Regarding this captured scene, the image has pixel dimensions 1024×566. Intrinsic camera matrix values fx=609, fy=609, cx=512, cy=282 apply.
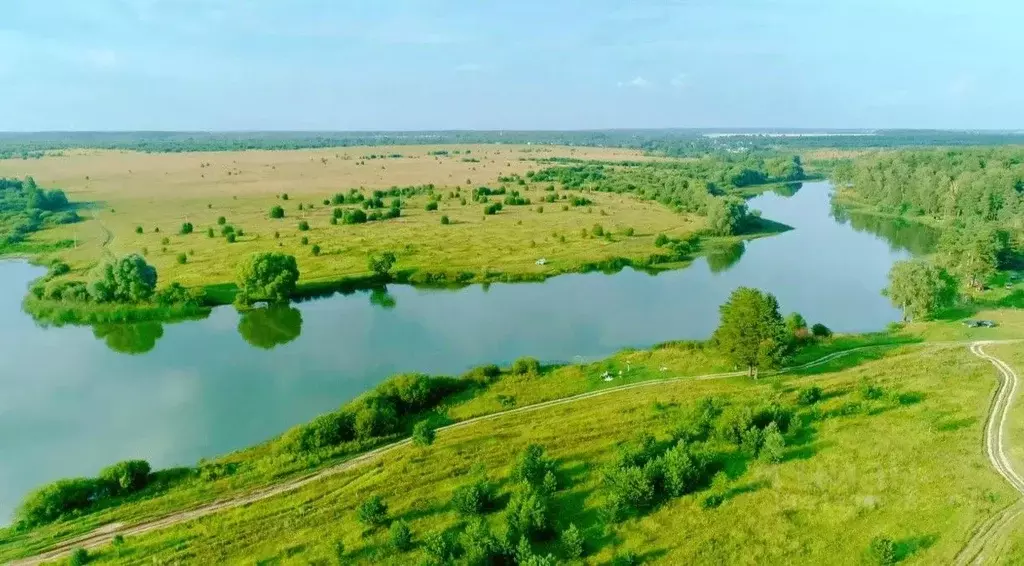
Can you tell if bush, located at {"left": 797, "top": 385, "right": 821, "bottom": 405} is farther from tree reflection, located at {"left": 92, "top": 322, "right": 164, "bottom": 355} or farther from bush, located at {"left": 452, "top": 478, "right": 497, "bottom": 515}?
tree reflection, located at {"left": 92, "top": 322, "right": 164, "bottom": 355}

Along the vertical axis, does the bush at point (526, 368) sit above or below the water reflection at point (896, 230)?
below

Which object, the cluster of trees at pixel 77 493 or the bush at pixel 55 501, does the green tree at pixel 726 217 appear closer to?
the cluster of trees at pixel 77 493

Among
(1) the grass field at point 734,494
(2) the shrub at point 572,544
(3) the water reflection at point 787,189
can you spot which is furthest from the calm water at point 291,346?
(3) the water reflection at point 787,189

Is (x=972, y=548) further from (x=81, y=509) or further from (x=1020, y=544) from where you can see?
(x=81, y=509)

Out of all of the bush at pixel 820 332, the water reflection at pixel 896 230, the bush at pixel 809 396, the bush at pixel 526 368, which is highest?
the water reflection at pixel 896 230

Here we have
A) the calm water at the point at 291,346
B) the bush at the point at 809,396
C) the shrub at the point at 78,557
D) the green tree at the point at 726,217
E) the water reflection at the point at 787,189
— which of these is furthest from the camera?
the water reflection at the point at 787,189

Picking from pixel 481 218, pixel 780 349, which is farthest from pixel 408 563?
pixel 481 218
